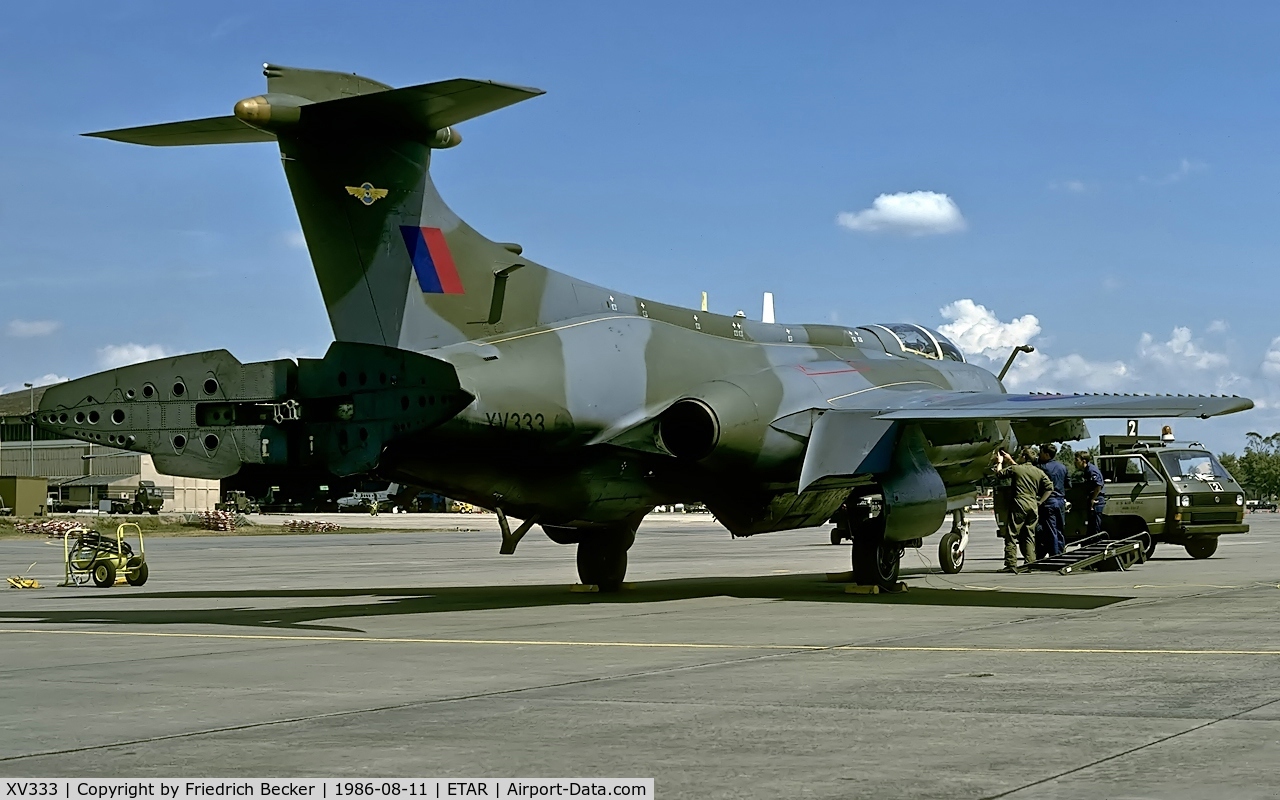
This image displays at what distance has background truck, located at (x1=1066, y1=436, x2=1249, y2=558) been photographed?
26000mm

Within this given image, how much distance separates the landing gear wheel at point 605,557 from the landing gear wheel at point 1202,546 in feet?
44.0

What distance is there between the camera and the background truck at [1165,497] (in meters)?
26.0

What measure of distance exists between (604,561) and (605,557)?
0.06 meters

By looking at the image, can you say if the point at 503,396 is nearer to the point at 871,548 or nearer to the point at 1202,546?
the point at 871,548

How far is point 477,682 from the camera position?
973cm

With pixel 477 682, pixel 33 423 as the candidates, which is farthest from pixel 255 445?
pixel 477 682

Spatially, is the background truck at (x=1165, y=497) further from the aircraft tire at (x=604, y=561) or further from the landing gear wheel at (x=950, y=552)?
the aircraft tire at (x=604, y=561)

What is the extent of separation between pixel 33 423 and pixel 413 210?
4.55 metres

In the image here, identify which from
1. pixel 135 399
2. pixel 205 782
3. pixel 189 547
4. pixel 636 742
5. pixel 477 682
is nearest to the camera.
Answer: pixel 205 782

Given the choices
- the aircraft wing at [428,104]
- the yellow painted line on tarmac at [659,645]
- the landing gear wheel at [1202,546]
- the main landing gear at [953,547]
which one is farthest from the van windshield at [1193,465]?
the aircraft wing at [428,104]

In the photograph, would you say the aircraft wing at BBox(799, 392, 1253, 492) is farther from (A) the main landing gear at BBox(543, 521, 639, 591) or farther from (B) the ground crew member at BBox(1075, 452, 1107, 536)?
(B) the ground crew member at BBox(1075, 452, 1107, 536)

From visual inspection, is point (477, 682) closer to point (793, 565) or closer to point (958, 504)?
point (958, 504)

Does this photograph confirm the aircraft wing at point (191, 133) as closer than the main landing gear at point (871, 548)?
Yes

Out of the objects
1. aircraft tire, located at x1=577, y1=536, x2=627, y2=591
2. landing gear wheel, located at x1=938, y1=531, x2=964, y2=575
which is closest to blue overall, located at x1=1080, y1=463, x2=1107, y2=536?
landing gear wheel, located at x1=938, y1=531, x2=964, y2=575
